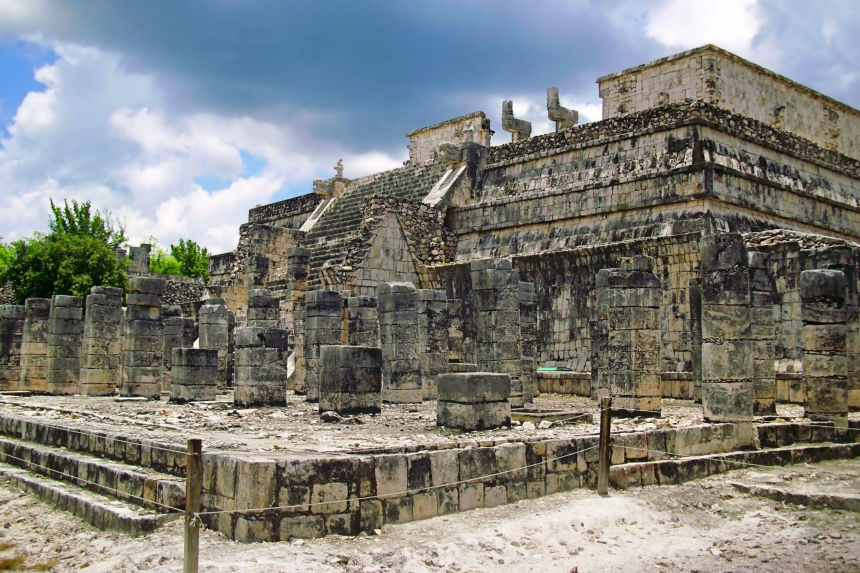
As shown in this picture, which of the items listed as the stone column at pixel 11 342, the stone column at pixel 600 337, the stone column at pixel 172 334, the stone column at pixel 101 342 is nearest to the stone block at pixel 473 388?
the stone column at pixel 600 337

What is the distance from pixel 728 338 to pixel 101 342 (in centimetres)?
1287

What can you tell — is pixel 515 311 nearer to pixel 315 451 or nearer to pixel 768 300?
pixel 768 300

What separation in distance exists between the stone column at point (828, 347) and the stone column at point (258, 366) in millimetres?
8038

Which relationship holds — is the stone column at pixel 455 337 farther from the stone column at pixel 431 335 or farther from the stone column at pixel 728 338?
the stone column at pixel 728 338

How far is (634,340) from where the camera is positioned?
481 inches

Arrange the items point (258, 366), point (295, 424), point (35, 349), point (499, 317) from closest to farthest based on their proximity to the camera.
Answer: point (295, 424)
point (499, 317)
point (258, 366)
point (35, 349)

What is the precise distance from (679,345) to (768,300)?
425 centimetres

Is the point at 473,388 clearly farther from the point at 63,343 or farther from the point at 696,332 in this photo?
the point at 63,343

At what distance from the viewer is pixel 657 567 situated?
22.3 ft

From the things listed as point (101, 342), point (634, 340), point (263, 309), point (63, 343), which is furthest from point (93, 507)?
point (63, 343)

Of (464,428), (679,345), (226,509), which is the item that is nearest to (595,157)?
(679,345)

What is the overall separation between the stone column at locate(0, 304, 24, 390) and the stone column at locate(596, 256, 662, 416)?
1414 cm

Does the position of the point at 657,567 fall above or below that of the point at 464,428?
below

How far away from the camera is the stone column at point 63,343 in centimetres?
1841
